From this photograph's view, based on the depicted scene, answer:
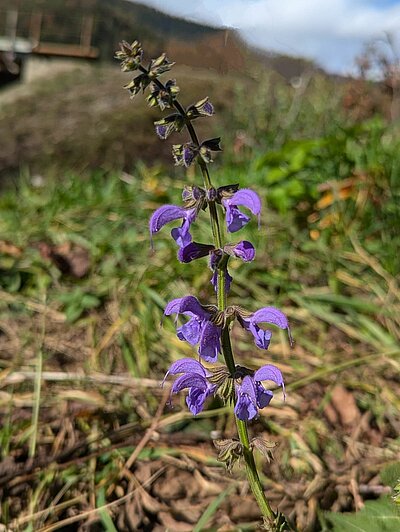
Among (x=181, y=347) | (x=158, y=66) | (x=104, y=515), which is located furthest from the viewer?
(x=181, y=347)

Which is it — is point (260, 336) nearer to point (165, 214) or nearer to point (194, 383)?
point (194, 383)

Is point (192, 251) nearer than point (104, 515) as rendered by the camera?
Yes

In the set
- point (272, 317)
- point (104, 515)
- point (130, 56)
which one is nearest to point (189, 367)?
point (272, 317)

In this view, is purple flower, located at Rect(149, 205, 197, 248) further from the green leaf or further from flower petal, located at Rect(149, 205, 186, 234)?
the green leaf

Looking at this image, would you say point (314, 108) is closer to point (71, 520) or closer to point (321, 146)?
point (321, 146)

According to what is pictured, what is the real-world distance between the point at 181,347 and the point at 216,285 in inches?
43.4

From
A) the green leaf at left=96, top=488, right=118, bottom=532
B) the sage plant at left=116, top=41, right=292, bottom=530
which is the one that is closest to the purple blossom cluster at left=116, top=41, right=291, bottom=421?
the sage plant at left=116, top=41, right=292, bottom=530

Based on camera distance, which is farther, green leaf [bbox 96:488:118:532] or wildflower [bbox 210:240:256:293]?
green leaf [bbox 96:488:118:532]

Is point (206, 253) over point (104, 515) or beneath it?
over

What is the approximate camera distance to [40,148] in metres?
5.91

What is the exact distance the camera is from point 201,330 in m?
0.93

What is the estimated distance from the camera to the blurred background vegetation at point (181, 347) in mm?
1483

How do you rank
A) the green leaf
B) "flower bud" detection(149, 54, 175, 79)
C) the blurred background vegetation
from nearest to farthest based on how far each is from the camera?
1. "flower bud" detection(149, 54, 175, 79)
2. the green leaf
3. the blurred background vegetation

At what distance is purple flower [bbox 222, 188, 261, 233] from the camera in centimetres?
94
